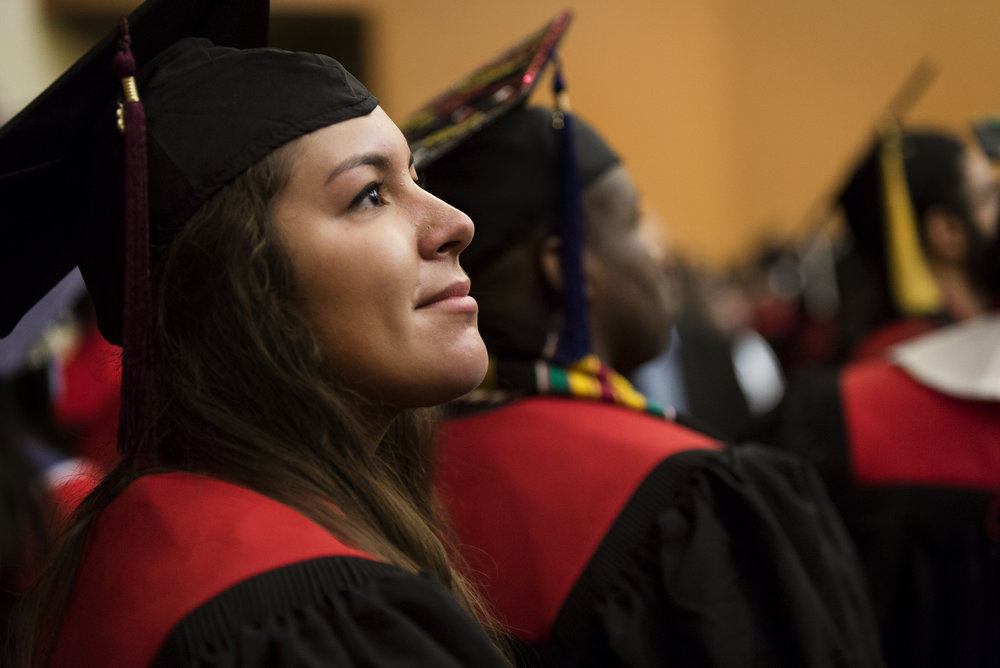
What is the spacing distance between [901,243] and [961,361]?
4.47 feet

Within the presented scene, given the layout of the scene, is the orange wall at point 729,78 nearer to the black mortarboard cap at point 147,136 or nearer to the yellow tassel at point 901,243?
the yellow tassel at point 901,243

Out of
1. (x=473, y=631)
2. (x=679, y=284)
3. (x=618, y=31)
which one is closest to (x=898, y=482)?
(x=473, y=631)

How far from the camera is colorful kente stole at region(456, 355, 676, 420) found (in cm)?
197

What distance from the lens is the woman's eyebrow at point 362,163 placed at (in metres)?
1.31

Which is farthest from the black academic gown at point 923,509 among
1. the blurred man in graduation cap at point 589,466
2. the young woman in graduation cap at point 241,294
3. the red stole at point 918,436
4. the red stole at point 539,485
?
the young woman in graduation cap at point 241,294

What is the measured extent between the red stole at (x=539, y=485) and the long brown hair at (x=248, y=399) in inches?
14.8

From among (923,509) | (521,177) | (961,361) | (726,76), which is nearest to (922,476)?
(923,509)

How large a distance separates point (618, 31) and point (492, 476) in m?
9.00

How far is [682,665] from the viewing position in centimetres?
163

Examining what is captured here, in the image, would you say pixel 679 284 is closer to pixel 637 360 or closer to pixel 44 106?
pixel 637 360

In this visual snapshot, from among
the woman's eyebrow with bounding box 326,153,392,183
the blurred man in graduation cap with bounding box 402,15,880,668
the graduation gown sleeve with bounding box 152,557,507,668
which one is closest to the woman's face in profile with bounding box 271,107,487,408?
the woman's eyebrow with bounding box 326,153,392,183

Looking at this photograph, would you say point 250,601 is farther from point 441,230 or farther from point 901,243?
point 901,243

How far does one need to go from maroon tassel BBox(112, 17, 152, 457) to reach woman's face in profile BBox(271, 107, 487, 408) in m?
0.15

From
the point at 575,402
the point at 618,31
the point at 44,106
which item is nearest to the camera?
the point at 44,106
